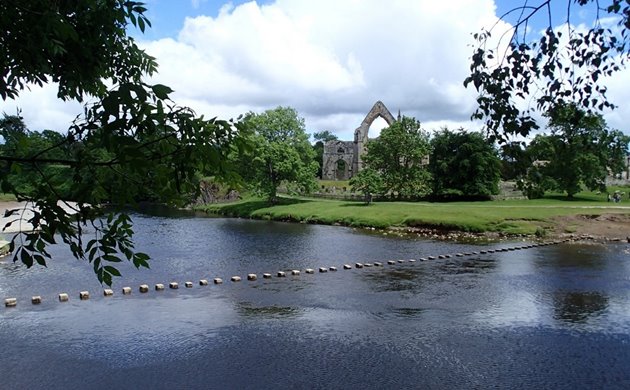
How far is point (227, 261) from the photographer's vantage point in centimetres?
3228

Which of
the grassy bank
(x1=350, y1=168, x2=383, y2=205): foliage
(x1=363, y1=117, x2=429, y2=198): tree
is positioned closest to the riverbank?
the grassy bank

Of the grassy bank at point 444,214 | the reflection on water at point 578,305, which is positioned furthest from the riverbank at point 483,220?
the reflection on water at point 578,305

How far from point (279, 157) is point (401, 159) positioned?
17653 millimetres

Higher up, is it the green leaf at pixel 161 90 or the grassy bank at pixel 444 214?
the green leaf at pixel 161 90

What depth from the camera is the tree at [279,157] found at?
74312 mm

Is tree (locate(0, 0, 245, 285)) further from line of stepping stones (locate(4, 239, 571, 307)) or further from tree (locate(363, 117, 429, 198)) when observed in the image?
tree (locate(363, 117, 429, 198))

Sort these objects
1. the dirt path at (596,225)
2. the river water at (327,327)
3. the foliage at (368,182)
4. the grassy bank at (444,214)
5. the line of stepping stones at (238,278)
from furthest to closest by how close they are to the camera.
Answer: the foliage at (368,182), the grassy bank at (444,214), the dirt path at (596,225), the line of stepping stones at (238,278), the river water at (327,327)

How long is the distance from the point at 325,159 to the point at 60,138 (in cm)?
12002

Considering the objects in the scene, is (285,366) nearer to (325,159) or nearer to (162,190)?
(162,190)

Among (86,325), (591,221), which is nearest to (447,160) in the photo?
(591,221)

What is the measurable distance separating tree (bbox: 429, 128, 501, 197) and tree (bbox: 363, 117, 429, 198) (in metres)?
2.96

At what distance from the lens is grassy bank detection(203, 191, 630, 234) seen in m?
48.4

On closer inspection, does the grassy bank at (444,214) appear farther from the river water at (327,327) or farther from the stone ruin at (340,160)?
the stone ruin at (340,160)

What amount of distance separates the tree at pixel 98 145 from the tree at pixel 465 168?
7145 centimetres
